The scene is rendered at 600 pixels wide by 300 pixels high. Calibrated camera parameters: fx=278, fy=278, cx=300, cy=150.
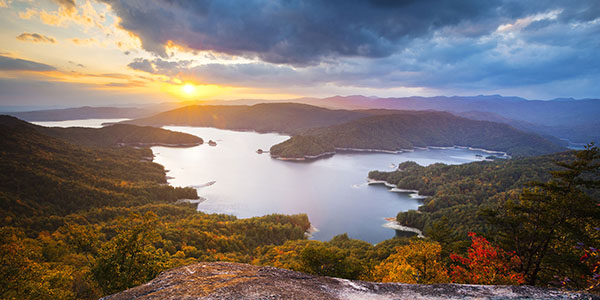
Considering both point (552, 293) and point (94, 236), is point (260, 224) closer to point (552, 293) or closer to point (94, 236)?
point (94, 236)

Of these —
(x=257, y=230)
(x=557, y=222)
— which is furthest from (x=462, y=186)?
(x=557, y=222)

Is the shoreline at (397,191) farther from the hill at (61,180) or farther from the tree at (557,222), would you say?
the hill at (61,180)

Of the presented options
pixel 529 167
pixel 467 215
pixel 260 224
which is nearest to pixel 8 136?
pixel 260 224

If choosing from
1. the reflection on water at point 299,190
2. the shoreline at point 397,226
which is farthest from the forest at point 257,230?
the reflection on water at point 299,190

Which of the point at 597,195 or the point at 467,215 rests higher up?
the point at 597,195

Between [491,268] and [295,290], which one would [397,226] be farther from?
[295,290]

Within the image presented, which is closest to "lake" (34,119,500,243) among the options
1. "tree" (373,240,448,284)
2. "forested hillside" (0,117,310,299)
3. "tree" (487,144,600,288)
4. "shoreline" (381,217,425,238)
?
"shoreline" (381,217,425,238)

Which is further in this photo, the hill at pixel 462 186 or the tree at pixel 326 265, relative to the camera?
the hill at pixel 462 186
